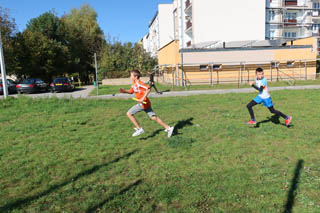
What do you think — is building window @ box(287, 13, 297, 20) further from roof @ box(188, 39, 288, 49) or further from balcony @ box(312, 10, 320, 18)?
roof @ box(188, 39, 288, 49)

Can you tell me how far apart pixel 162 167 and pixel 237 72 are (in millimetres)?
24205

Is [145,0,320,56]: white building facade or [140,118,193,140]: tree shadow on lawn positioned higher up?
[145,0,320,56]: white building facade

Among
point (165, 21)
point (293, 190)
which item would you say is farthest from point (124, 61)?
point (293, 190)

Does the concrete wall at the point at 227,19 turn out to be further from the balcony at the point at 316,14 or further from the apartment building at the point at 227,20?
the balcony at the point at 316,14

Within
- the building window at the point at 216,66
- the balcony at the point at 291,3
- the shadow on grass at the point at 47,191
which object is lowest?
the shadow on grass at the point at 47,191

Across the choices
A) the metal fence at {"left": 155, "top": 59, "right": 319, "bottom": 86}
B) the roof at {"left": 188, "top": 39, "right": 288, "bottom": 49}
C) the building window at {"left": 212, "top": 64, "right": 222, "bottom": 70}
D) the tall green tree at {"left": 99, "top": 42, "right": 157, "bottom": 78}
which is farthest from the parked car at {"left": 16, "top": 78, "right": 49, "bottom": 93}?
the roof at {"left": 188, "top": 39, "right": 288, "bottom": 49}

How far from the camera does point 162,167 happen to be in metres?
4.40

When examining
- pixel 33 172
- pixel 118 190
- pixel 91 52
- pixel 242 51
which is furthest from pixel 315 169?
pixel 91 52

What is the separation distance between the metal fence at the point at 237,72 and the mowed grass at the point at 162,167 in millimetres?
18025

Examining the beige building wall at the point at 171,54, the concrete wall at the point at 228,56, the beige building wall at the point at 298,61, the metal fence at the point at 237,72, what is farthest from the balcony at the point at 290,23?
the beige building wall at the point at 171,54

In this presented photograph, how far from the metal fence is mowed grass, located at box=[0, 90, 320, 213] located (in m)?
18.0

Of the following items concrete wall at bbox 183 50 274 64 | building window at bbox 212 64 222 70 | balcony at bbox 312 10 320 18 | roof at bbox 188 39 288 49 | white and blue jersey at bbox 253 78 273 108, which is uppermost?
balcony at bbox 312 10 320 18

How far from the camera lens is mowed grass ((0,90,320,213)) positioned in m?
3.27

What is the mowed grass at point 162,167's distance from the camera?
327cm
